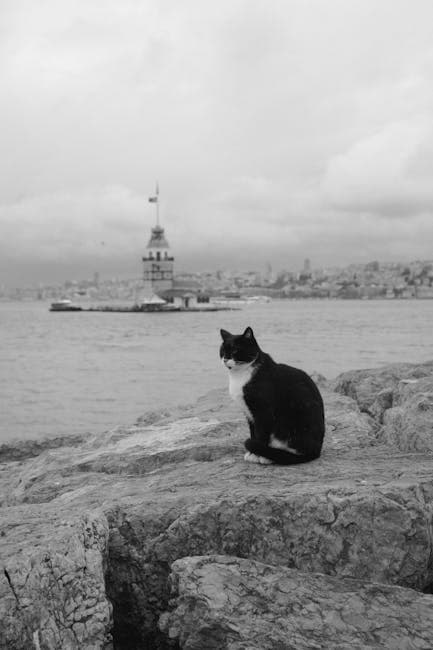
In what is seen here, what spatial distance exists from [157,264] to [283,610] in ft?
440

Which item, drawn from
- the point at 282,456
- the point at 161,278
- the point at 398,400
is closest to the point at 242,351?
the point at 282,456

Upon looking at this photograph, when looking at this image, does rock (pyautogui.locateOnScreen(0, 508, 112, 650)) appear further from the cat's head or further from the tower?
the tower

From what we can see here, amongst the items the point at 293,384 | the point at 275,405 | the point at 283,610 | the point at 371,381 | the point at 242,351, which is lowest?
the point at 283,610

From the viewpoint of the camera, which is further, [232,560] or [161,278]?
[161,278]

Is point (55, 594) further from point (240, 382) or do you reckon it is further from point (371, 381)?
point (371, 381)

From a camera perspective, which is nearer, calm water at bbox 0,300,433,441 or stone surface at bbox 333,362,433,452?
stone surface at bbox 333,362,433,452

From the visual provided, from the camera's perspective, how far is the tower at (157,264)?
133 m

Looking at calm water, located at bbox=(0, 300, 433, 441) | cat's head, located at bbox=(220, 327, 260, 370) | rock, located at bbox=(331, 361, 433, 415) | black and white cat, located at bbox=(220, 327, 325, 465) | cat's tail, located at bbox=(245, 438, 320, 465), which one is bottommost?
calm water, located at bbox=(0, 300, 433, 441)

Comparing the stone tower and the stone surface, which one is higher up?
the stone tower

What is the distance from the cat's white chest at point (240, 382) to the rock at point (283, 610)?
144 cm

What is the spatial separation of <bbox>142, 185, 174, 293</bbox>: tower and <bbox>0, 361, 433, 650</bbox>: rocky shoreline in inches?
4947

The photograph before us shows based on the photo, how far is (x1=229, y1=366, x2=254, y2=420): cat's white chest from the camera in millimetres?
4285

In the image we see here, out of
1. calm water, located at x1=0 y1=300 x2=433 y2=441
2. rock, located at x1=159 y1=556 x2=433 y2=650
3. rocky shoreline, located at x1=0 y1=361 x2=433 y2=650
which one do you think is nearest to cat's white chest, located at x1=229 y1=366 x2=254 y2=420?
rocky shoreline, located at x1=0 y1=361 x2=433 y2=650

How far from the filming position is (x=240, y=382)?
14.1 feet
